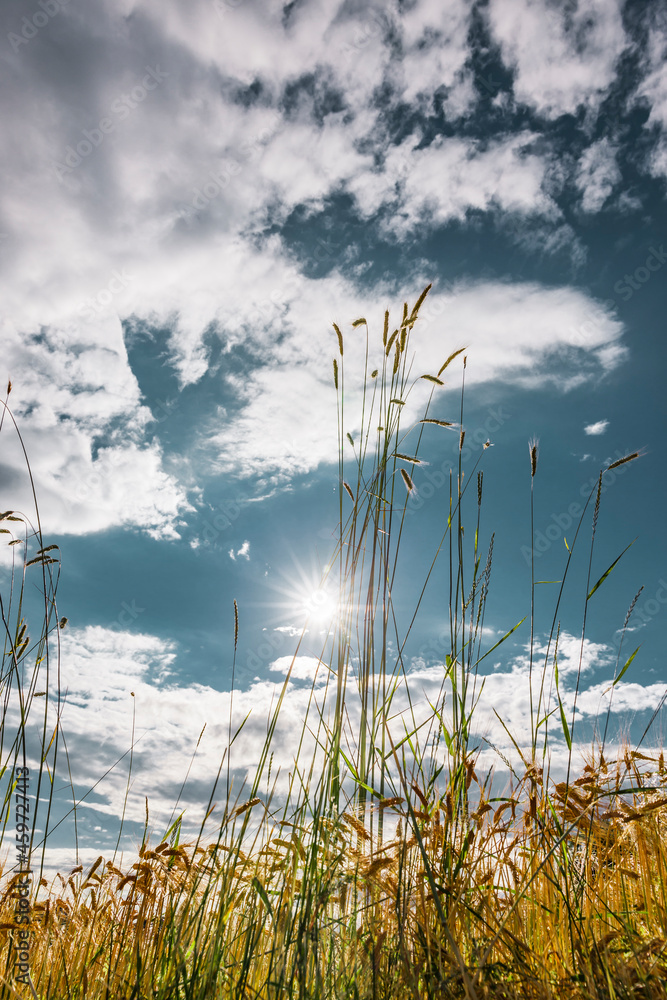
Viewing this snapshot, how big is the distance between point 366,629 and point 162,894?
961 millimetres

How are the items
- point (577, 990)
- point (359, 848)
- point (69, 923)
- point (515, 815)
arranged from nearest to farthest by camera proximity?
1. point (577, 990)
2. point (359, 848)
3. point (515, 815)
4. point (69, 923)

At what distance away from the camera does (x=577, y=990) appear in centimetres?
117

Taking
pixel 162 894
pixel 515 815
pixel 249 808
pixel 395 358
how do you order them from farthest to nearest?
pixel 395 358 → pixel 515 815 → pixel 162 894 → pixel 249 808

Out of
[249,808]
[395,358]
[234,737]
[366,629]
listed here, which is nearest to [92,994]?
[249,808]

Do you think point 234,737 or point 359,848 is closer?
point 359,848

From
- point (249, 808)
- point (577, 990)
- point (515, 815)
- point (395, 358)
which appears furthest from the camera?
point (395, 358)

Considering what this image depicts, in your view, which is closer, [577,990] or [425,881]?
[577,990]

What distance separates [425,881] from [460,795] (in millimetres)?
258

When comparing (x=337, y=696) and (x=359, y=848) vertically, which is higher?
(x=337, y=696)

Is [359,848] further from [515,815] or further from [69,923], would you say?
[69,923]

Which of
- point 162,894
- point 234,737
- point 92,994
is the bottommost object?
point 92,994

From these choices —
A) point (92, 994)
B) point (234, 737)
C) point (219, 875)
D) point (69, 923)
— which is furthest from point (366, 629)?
point (69, 923)

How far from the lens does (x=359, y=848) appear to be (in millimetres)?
1373

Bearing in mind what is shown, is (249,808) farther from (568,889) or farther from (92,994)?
(568,889)
